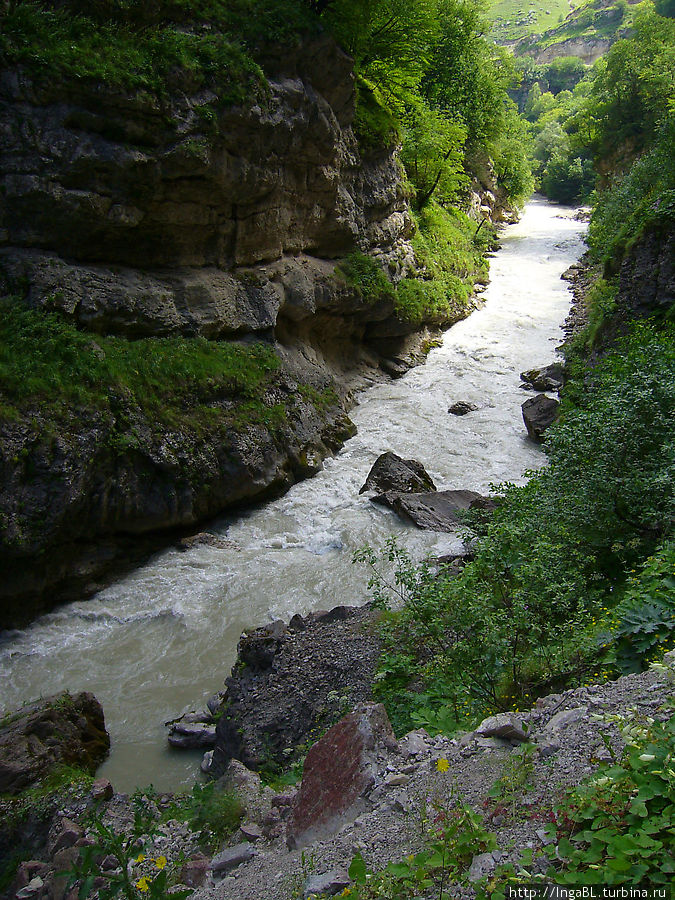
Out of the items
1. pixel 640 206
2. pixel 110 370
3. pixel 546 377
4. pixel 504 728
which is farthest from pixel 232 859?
pixel 640 206

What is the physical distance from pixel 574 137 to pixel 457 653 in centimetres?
4988

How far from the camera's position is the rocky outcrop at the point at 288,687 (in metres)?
7.05

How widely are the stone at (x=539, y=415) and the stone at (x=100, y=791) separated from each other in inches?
520

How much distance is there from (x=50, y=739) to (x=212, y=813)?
9.04ft

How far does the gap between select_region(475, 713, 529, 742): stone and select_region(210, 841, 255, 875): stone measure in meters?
2.19

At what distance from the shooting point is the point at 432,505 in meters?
13.4

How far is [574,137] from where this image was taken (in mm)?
44906

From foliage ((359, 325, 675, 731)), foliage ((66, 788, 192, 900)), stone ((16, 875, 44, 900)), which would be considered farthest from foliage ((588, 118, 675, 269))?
stone ((16, 875, 44, 900))

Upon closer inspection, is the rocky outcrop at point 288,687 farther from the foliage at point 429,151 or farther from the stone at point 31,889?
the foliage at point 429,151

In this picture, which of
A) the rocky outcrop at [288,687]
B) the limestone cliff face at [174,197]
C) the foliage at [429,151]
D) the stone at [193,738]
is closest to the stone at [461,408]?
the limestone cliff face at [174,197]

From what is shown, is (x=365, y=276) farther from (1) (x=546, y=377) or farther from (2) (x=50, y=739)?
(2) (x=50, y=739)

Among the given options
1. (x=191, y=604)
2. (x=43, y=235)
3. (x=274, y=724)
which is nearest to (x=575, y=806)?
(x=274, y=724)

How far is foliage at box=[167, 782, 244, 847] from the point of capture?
5660mm

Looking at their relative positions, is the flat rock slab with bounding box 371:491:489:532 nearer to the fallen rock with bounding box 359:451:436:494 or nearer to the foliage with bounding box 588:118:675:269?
the fallen rock with bounding box 359:451:436:494
